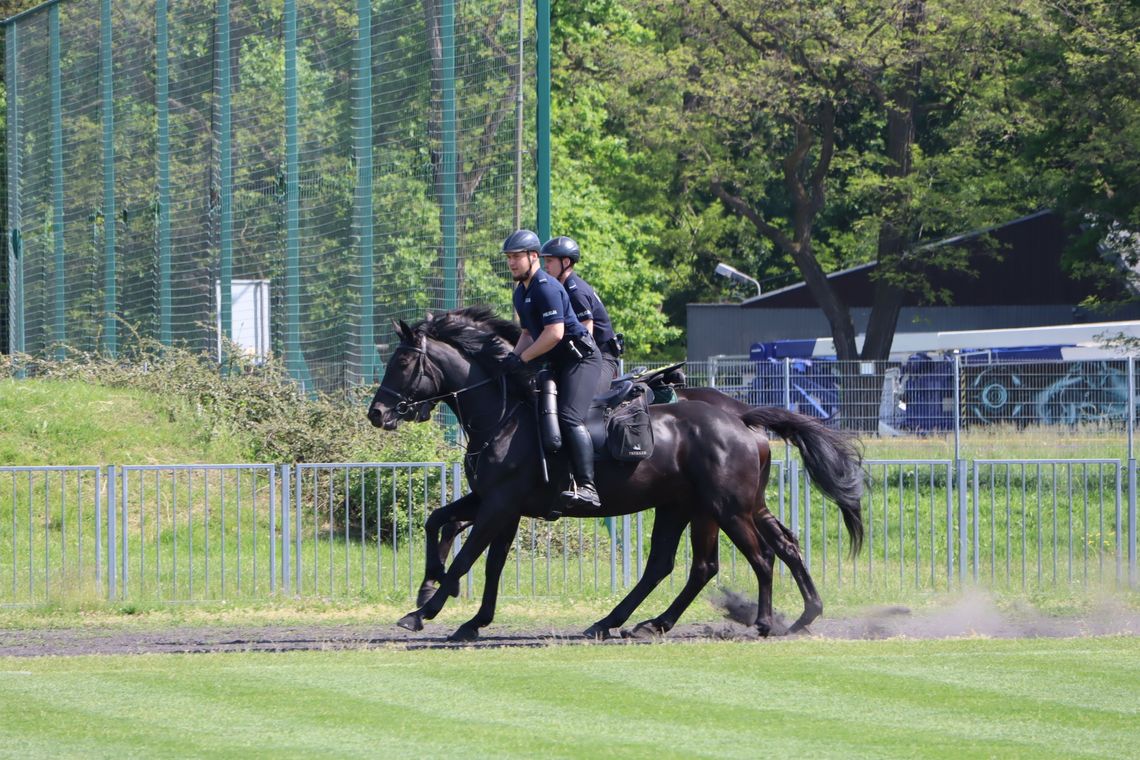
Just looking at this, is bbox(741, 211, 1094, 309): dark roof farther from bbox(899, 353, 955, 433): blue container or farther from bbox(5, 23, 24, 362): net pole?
bbox(5, 23, 24, 362): net pole

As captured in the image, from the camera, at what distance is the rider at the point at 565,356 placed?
12.0 metres

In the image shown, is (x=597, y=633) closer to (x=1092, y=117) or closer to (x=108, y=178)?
(x=108, y=178)

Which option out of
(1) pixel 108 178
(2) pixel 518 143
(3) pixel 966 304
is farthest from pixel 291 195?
(3) pixel 966 304

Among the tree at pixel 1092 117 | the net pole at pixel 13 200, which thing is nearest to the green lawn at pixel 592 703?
the tree at pixel 1092 117

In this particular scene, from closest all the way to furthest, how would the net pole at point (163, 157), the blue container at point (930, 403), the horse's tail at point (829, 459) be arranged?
1. the horse's tail at point (829, 459)
2. the blue container at point (930, 403)
3. the net pole at point (163, 157)

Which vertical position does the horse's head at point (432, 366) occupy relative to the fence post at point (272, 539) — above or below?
above

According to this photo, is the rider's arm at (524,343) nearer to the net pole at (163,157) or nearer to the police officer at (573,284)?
the police officer at (573,284)

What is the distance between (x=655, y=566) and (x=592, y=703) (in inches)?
158

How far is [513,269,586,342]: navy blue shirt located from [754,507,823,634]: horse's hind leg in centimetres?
227

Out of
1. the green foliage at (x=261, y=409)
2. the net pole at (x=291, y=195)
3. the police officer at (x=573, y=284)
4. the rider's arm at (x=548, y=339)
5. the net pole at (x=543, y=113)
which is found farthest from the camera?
the net pole at (x=291, y=195)

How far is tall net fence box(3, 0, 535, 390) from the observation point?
2069 cm

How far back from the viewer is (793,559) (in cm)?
1302

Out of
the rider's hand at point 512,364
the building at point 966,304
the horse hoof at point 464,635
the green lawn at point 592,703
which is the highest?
the building at point 966,304

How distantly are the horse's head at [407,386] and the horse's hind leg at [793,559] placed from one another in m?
2.75
